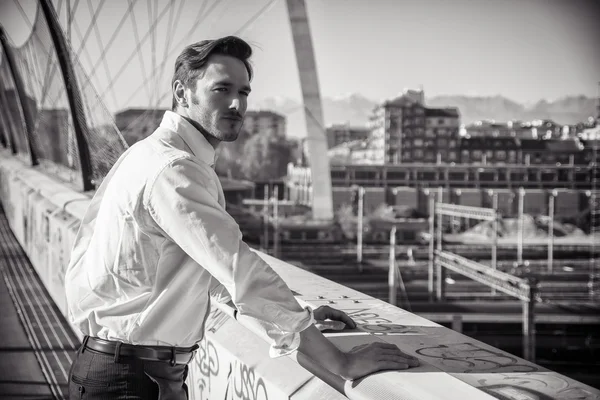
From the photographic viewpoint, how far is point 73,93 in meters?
2.16

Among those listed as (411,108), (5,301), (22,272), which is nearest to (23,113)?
(22,272)

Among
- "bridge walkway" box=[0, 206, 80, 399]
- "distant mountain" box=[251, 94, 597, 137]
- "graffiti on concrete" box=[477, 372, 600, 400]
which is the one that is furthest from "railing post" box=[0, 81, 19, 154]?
"distant mountain" box=[251, 94, 597, 137]

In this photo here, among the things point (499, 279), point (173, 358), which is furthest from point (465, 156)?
point (173, 358)

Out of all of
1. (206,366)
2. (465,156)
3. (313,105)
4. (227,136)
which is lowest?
(206,366)

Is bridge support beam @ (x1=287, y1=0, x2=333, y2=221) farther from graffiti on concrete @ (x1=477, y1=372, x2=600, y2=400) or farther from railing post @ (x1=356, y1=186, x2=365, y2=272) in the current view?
railing post @ (x1=356, y1=186, x2=365, y2=272)

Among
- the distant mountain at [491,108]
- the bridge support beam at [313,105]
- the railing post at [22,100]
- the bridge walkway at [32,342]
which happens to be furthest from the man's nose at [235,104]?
the distant mountain at [491,108]

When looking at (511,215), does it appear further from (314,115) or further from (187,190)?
(187,190)

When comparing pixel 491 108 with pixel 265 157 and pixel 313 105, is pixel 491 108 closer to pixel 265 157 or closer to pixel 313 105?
pixel 265 157

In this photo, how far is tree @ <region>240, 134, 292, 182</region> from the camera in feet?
72.7

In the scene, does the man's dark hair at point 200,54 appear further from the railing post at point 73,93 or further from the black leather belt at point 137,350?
the railing post at point 73,93

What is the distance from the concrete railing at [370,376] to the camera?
1.39 feet

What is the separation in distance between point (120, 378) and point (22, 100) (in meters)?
5.07

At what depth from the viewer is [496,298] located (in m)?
14.1

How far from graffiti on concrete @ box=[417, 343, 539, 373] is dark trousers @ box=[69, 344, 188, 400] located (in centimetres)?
19
